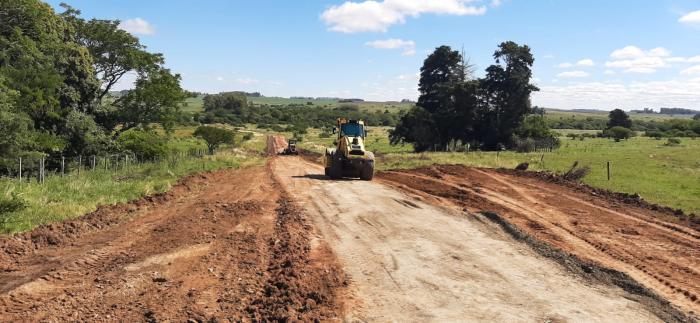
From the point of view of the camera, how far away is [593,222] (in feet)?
52.5

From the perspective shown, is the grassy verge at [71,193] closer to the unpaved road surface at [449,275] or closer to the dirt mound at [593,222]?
the unpaved road surface at [449,275]

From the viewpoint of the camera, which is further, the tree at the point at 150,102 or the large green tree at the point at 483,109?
the large green tree at the point at 483,109

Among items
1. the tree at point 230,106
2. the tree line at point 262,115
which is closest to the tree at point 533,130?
the tree line at point 262,115

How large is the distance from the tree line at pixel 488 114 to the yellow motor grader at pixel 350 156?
3319 cm

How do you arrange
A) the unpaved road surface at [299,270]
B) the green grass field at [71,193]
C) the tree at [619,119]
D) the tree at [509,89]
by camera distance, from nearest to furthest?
the unpaved road surface at [299,270] → the green grass field at [71,193] → the tree at [509,89] → the tree at [619,119]

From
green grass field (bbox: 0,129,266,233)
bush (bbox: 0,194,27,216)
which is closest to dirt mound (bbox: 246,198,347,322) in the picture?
green grass field (bbox: 0,129,266,233)

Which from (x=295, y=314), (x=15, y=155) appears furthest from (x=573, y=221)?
(x=15, y=155)

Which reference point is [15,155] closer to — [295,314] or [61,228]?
[61,228]

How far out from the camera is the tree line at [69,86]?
949 inches

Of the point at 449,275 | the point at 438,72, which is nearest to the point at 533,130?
the point at 438,72

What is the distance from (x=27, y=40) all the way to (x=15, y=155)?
10483 millimetres

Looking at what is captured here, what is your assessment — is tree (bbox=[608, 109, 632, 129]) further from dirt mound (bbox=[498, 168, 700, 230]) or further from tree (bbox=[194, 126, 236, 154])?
dirt mound (bbox=[498, 168, 700, 230])

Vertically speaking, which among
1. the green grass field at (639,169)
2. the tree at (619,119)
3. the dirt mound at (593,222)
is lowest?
the dirt mound at (593,222)

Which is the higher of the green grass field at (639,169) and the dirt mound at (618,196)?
the green grass field at (639,169)
